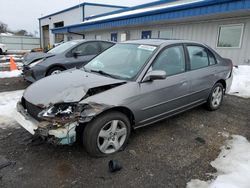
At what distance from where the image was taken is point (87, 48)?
723 cm

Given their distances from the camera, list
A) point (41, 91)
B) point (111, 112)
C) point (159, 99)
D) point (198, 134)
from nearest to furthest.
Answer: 1. point (111, 112)
2. point (41, 91)
3. point (159, 99)
4. point (198, 134)

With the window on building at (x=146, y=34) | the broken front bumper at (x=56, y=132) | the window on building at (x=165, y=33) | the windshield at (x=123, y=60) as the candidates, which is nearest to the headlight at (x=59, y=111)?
the broken front bumper at (x=56, y=132)

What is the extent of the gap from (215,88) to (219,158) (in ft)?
6.96

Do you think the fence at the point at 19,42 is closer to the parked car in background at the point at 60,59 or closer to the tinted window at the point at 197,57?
the parked car in background at the point at 60,59

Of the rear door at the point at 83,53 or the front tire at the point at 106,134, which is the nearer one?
the front tire at the point at 106,134

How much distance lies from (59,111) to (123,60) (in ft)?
5.09

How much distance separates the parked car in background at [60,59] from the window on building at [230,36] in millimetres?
5722

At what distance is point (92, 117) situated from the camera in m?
2.58

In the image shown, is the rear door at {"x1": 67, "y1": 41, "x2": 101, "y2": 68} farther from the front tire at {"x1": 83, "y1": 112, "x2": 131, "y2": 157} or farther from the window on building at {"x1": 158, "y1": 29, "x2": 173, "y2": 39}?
the window on building at {"x1": 158, "y1": 29, "x2": 173, "y2": 39}

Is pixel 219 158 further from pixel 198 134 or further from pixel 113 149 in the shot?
pixel 113 149

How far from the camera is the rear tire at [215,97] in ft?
15.2

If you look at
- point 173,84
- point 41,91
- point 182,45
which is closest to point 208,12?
point 182,45

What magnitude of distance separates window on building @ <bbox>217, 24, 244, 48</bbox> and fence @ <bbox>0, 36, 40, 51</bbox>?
114 ft

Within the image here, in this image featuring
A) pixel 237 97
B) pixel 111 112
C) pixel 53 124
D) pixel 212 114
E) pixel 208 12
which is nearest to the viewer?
pixel 53 124
